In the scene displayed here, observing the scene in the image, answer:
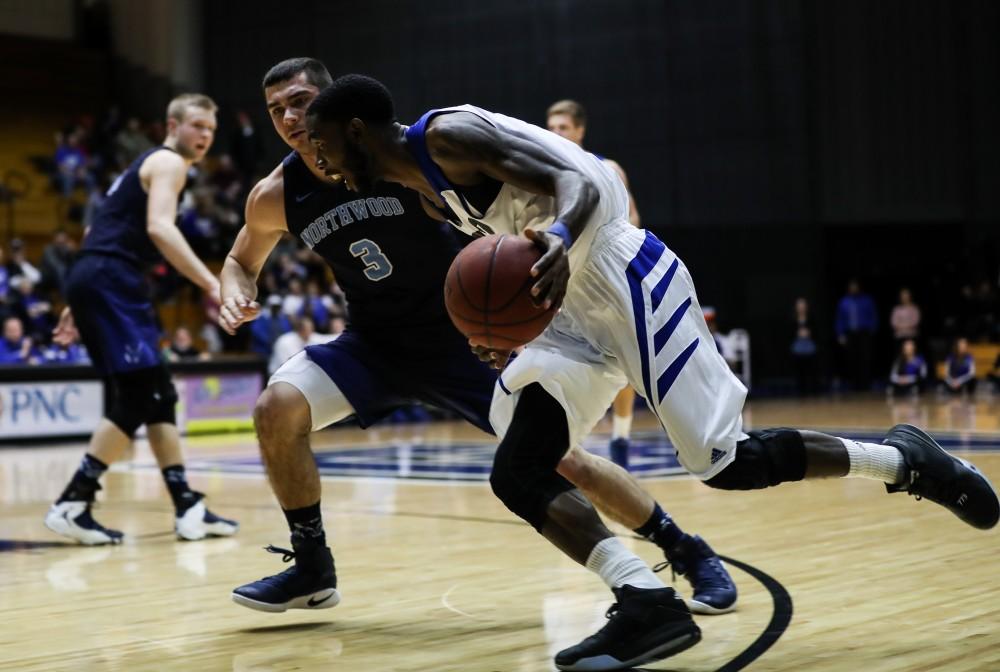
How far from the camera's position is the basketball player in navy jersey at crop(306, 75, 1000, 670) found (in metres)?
3.00

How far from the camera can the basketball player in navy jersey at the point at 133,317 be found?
5.80 meters

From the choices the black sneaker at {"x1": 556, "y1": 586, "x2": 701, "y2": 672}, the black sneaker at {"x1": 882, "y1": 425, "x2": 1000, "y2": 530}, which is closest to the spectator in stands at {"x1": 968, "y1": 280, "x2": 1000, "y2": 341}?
the black sneaker at {"x1": 882, "y1": 425, "x2": 1000, "y2": 530}

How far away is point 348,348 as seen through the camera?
4.05 m

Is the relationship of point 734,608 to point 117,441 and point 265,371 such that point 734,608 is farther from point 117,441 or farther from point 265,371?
point 265,371

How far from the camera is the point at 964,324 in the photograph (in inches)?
805

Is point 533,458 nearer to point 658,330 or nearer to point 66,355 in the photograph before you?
point 658,330

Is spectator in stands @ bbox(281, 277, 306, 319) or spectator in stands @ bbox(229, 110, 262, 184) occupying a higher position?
spectator in stands @ bbox(229, 110, 262, 184)

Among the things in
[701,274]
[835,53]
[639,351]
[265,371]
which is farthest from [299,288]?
[639,351]

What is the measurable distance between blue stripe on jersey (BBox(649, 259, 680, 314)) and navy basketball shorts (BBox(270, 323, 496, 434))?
3.05ft

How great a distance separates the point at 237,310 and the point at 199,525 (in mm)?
2063

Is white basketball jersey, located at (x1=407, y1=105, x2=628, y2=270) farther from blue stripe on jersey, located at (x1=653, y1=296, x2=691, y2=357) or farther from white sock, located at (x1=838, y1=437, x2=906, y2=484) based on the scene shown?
white sock, located at (x1=838, y1=437, x2=906, y2=484)

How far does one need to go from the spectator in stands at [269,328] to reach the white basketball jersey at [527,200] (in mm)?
12057

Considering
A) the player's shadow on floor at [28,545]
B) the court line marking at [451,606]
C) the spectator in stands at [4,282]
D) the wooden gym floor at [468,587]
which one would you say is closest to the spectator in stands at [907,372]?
the wooden gym floor at [468,587]

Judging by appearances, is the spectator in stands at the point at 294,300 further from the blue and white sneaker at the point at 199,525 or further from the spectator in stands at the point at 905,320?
the blue and white sneaker at the point at 199,525
